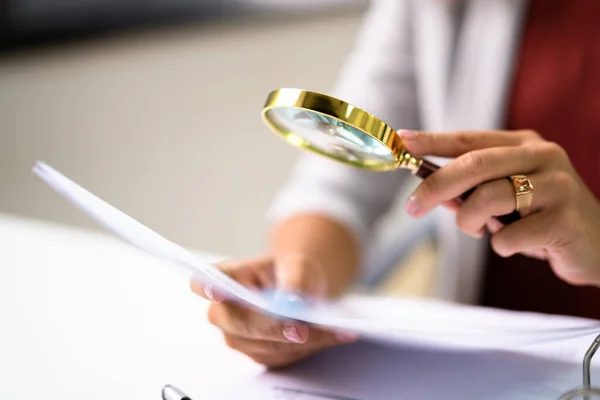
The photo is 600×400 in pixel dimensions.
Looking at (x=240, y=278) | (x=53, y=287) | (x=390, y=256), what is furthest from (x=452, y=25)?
(x=53, y=287)

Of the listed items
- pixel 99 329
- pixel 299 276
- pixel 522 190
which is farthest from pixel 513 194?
pixel 99 329

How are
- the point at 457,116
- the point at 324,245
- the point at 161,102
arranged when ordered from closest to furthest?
the point at 324,245, the point at 457,116, the point at 161,102

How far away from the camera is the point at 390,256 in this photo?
0.87 meters

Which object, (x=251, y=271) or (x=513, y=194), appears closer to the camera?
(x=513, y=194)

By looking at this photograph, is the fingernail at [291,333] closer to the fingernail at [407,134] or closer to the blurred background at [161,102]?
the fingernail at [407,134]

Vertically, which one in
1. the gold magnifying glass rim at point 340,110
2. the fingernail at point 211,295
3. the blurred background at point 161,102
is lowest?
the blurred background at point 161,102

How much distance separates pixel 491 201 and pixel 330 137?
12cm

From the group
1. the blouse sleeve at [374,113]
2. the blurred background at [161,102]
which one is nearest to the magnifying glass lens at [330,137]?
the blouse sleeve at [374,113]

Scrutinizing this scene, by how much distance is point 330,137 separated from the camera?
1.46 feet

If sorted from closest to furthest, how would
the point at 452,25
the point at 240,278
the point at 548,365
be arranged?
the point at 548,365
the point at 240,278
the point at 452,25

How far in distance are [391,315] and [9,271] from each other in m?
0.46

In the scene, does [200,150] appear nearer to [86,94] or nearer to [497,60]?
[86,94]

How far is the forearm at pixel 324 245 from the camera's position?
2.38 feet

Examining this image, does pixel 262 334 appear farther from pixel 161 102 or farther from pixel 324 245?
pixel 161 102
